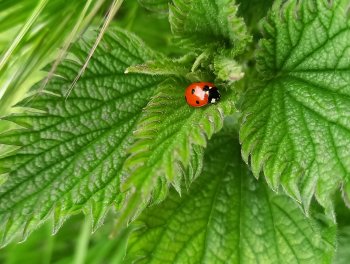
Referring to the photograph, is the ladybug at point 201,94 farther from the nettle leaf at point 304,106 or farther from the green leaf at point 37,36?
the green leaf at point 37,36

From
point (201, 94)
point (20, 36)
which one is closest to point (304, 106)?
point (201, 94)

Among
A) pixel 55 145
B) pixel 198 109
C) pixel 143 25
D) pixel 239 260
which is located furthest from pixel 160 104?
pixel 143 25

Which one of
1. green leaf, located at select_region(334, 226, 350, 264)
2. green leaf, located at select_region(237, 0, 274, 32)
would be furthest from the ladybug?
green leaf, located at select_region(334, 226, 350, 264)

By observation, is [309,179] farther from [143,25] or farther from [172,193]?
[143,25]

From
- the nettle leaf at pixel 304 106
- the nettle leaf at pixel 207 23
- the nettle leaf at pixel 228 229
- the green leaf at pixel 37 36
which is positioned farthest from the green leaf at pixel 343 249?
the green leaf at pixel 37 36

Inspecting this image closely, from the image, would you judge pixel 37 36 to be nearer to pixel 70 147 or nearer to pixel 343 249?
pixel 70 147
